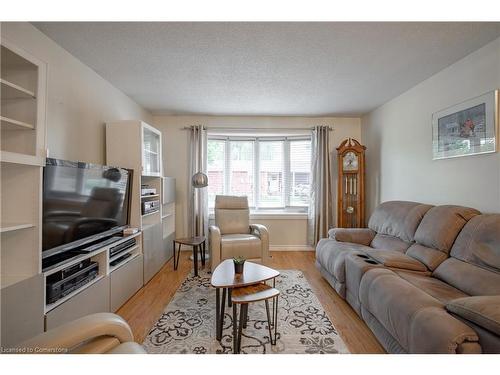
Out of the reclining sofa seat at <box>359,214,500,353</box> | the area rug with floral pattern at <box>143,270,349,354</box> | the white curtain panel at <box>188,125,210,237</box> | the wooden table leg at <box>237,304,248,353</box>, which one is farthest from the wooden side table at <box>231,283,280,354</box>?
the white curtain panel at <box>188,125,210,237</box>

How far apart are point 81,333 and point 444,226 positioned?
8.56ft

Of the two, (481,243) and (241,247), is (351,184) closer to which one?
(241,247)

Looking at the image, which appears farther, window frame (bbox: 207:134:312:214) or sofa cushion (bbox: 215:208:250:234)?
window frame (bbox: 207:134:312:214)

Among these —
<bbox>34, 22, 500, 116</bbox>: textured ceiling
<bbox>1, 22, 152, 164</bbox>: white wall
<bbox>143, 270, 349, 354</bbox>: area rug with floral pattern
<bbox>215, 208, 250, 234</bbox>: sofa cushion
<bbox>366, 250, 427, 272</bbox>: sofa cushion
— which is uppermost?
<bbox>34, 22, 500, 116</bbox>: textured ceiling

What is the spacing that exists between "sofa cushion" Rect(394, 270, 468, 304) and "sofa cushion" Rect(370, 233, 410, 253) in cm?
46

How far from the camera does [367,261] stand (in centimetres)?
221

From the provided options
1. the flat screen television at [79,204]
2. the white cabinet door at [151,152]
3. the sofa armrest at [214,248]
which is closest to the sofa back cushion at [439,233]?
the sofa armrest at [214,248]

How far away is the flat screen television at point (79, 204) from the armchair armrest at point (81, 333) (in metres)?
0.72

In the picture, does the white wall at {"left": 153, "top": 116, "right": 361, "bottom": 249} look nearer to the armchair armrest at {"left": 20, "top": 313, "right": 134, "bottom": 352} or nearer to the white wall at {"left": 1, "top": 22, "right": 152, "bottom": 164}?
the white wall at {"left": 1, "top": 22, "right": 152, "bottom": 164}

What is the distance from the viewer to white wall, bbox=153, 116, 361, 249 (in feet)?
14.1

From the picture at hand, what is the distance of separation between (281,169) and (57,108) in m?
3.34

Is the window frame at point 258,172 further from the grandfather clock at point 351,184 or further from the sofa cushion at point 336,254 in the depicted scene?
the sofa cushion at point 336,254

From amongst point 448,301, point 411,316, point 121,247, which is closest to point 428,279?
point 448,301

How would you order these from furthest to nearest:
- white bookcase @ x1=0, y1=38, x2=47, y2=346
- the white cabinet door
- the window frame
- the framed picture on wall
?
1. the window frame
2. the white cabinet door
3. the framed picture on wall
4. white bookcase @ x1=0, y1=38, x2=47, y2=346
